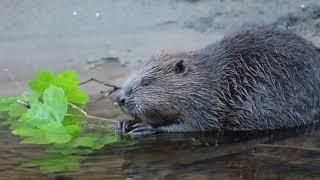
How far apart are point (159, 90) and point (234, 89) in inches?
19.2

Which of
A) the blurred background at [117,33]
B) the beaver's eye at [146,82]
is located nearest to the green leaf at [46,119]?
the blurred background at [117,33]

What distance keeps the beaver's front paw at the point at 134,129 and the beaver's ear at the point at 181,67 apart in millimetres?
414

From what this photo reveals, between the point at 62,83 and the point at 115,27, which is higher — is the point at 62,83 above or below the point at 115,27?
below

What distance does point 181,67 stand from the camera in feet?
17.3

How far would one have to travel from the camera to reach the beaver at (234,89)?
5180 mm

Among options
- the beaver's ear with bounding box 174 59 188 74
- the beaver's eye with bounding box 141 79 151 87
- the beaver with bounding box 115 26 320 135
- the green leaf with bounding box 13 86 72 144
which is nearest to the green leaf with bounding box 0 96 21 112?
the green leaf with bounding box 13 86 72 144

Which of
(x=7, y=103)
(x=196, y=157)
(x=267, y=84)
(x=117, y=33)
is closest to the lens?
(x=196, y=157)

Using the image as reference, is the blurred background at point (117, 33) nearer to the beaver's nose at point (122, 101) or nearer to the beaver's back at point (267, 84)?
the beaver's back at point (267, 84)

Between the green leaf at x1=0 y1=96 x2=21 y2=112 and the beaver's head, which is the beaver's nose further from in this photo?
the green leaf at x1=0 y1=96 x2=21 y2=112

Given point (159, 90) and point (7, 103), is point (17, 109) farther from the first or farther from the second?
point (159, 90)

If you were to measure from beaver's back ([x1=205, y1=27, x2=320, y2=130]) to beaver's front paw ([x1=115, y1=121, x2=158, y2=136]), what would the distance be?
465mm

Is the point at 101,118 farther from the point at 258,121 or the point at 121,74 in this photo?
the point at 121,74

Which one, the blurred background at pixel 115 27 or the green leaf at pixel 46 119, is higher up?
the blurred background at pixel 115 27

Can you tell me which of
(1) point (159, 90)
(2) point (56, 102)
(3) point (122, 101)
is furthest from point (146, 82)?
(2) point (56, 102)
